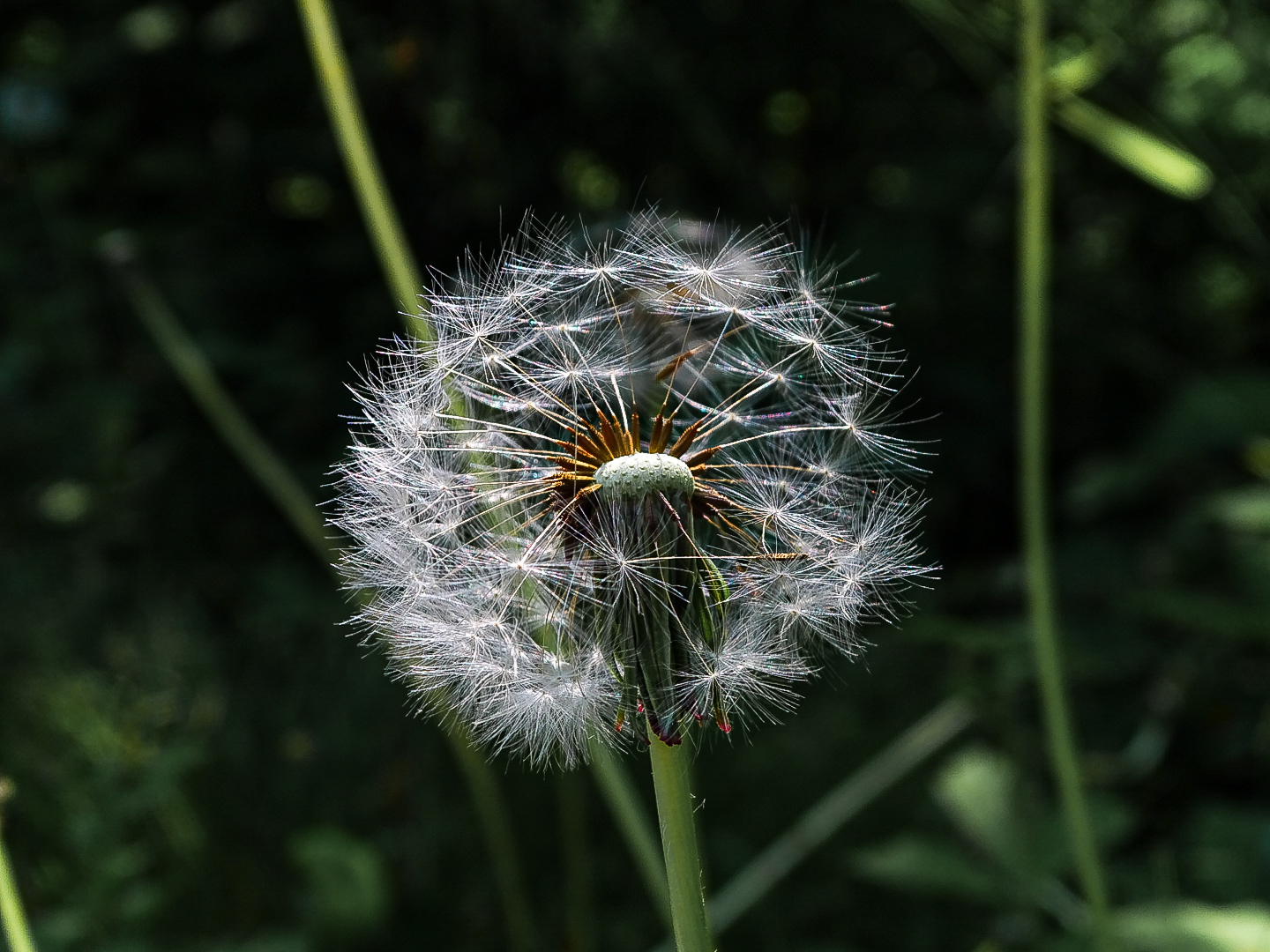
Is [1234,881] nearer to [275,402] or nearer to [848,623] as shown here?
[848,623]

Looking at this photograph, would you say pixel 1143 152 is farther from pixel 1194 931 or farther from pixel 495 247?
pixel 495 247

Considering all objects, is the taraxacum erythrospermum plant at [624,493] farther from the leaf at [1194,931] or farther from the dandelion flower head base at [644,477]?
the leaf at [1194,931]

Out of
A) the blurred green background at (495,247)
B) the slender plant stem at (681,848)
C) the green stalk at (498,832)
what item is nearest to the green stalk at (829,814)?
the blurred green background at (495,247)

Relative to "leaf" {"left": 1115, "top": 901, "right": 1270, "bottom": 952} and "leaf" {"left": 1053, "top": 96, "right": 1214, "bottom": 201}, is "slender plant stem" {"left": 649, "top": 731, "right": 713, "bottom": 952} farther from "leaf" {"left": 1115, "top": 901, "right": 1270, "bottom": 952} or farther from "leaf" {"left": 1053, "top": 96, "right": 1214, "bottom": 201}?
"leaf" {"left": 1115, "top": 901, "right": 1270, "bottom": 952}

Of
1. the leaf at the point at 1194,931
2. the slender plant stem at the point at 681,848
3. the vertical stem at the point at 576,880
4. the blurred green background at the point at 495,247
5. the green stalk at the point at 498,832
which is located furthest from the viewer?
the blurred green background at the point at 495,247

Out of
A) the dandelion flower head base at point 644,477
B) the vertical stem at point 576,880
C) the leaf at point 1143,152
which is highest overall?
the leaf at point 1143,152
